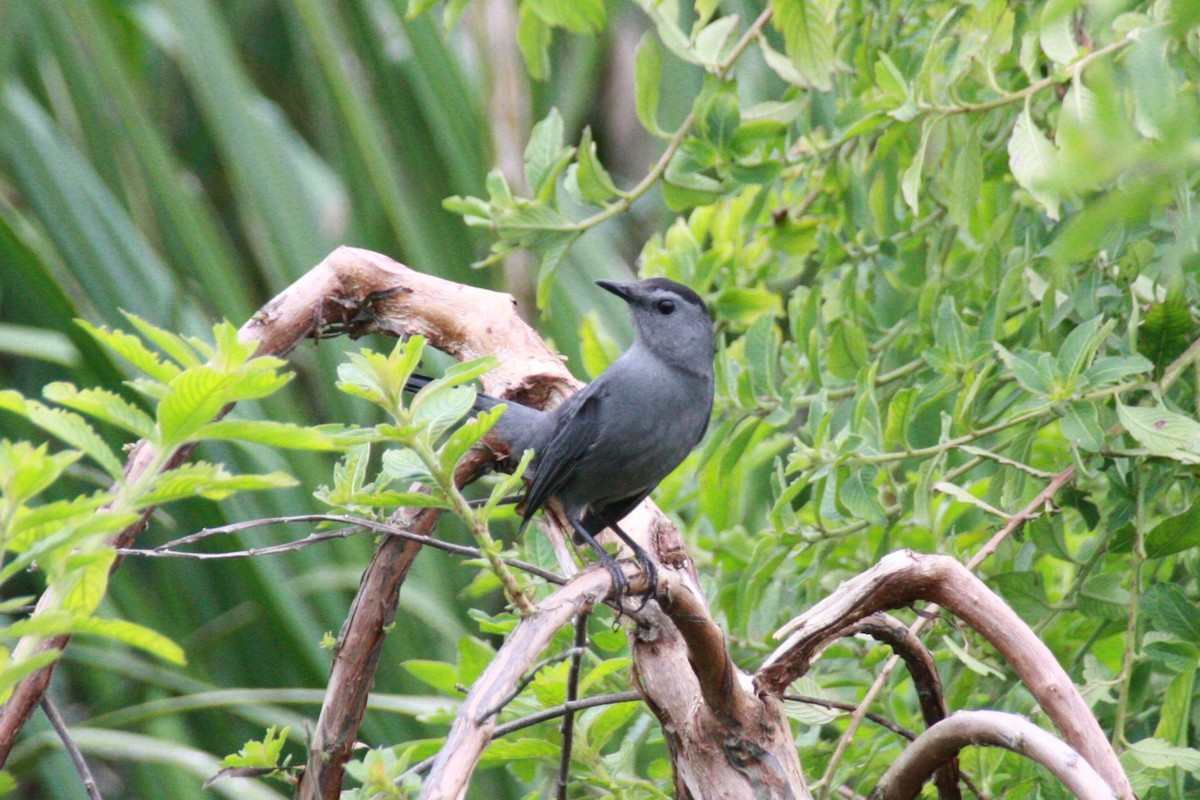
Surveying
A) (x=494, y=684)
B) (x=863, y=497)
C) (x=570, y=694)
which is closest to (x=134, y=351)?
(x=494, y=684)

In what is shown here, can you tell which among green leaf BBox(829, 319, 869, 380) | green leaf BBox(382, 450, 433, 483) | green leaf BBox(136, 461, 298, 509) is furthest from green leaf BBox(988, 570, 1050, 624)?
green leaf BBox(136, 461, 298, 509)

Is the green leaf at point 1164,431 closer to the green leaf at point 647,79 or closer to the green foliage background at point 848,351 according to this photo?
the green foliage background at point 848,351

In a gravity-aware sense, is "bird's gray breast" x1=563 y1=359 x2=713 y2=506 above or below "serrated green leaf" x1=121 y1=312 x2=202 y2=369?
below

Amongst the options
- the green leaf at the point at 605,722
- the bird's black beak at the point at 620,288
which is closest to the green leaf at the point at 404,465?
the green leaf at the point at 605,722

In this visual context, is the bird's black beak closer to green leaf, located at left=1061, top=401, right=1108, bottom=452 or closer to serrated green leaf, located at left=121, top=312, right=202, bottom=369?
green leaf, located at left=1061, top=401, right=1108, bottom=452

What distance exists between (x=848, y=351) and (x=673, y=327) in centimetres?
52

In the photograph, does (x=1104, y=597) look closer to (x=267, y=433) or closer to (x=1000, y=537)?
(x=1000, y=537)

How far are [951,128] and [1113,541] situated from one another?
0.71m

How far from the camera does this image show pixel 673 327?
2297 millimetres

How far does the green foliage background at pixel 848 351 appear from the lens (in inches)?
56.0

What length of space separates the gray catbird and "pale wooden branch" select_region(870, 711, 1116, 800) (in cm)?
74

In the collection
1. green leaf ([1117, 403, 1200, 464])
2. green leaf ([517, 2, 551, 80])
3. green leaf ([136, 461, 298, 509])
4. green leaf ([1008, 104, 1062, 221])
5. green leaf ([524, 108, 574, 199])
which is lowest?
green leaf ([1117, 403, 1200, 464])

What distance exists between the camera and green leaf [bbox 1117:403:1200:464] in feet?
4.39

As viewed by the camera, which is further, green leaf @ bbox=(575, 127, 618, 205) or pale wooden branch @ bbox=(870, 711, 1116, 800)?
green leaf @ bbox=(575, 127, 618, 205)
